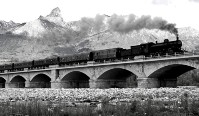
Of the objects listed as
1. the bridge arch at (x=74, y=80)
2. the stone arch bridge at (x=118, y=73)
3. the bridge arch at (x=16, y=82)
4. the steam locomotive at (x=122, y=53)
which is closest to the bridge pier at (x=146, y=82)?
the stone arch bridge at (x=118, y=73)

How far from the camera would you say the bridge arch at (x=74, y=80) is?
2331 inches

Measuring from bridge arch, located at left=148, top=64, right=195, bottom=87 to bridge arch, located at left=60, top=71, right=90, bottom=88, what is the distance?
21.3 m

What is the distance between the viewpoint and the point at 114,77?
55.0 metres

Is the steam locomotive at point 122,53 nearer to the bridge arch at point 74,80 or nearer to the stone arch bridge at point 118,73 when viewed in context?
the stone arch bridge at point 118,73

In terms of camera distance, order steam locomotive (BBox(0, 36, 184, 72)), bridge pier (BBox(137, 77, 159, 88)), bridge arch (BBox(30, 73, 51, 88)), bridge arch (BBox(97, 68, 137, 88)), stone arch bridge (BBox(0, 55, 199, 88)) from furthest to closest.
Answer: bridge arch (BBox(30, 73, 51, 88)), bridge arch (BBox(97, 68, 137, 88)), bridge pier (BBox(137, 77, 159, 88)), stone arch bridge (BBox(0, 55, 199, 88)), steam locomotive (BBox(0, 36, 184, 72))

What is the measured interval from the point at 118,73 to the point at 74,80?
47.8 ft

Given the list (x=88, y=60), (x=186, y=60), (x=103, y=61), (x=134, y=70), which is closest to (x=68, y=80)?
(x=88, y=60)

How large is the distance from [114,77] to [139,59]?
14395mm

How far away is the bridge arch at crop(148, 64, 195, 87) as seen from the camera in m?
41.5

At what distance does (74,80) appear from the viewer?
6331cm

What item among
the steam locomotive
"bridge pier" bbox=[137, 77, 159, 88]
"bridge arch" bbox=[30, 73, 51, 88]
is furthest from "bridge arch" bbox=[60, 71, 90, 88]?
"bridge pier" bbox=[137, 77, 159, 88]

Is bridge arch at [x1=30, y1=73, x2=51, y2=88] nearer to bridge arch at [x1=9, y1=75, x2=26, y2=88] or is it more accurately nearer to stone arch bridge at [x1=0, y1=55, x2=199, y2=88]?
stone arch bridge at [x1=0, y1=55, x2=199, y2=88]

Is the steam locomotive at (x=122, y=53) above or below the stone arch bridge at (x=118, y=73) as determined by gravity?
above

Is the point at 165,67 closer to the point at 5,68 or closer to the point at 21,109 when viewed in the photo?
the point at 21,109
